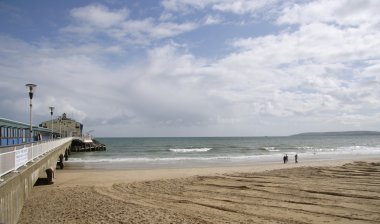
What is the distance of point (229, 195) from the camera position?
14836 mm

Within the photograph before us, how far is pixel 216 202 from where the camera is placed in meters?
13.4

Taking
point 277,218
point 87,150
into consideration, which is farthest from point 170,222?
point 87,150

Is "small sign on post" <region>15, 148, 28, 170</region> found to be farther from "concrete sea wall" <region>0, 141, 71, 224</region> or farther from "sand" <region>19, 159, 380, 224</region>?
"sand" <region>19, 159, 380, 224</region>

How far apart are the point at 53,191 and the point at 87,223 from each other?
702 centimetres

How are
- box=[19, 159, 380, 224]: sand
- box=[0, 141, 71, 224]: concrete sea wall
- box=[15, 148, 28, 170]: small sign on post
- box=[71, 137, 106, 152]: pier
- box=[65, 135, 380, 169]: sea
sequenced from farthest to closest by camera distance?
box=[71, 137, 106, 152]: pier < box=[65, 135, 380, 169]: sea < box=[19, 159, 380, 224]: sand < box=[15, 148, 28, 170]: small sign on post < box=[0, 141, 71, 224]: concrete sea wall

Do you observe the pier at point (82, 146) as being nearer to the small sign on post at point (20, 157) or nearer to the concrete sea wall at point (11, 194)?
the small sign on post at point (20, 157)

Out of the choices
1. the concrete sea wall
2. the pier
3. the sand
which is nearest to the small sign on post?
the concrete sea wall

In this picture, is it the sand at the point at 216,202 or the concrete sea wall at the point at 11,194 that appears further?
the sand at the point at 216,202

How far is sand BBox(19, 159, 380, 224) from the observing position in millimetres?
10820

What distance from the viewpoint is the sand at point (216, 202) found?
10820 millimetres

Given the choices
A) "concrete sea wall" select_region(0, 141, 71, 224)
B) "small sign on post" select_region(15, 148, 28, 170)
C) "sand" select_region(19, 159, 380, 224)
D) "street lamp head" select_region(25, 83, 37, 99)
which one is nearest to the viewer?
"concrete sea wall" select_region(0, 141, 71, 224)

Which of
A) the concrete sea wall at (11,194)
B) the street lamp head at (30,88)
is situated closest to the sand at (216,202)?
the concrete sea wall at (11,194)

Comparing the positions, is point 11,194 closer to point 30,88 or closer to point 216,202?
point 216,202

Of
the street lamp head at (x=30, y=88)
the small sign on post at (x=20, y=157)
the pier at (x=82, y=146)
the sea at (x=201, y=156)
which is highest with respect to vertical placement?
the street lamp head at (x=30, y=88)
